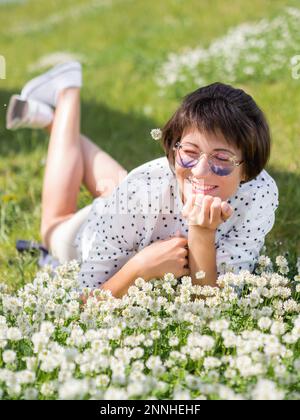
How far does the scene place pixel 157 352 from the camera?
2996mm

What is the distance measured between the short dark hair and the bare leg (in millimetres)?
1494

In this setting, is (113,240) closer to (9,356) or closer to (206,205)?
(206,205)

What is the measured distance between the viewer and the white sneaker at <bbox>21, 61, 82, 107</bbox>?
5.63m

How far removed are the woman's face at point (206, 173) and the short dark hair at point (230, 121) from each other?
0.10ft

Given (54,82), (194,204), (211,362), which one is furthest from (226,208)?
(54,82)

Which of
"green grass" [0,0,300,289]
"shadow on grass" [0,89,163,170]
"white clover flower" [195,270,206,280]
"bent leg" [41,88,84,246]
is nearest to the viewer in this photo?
"white clover flower" [195,270,206,280]

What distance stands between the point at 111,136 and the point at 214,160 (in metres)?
4.48

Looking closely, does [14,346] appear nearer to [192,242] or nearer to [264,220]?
[192,242]

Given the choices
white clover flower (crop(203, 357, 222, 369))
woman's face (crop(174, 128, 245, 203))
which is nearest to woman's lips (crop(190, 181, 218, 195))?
woman's face (crop(174, 128, 245, 203))

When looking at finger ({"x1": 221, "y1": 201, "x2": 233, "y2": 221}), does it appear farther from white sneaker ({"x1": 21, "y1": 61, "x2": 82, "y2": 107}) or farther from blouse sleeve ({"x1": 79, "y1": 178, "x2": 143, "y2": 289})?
white sneaker ({"x1": 21, "y1": 61, "x2": 82, "y2": 107})

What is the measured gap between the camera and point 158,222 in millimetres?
3896
